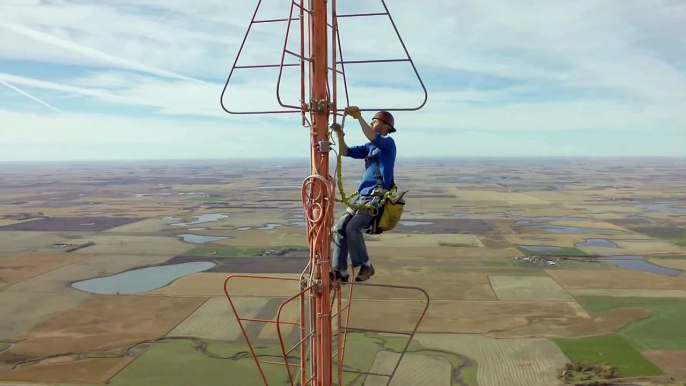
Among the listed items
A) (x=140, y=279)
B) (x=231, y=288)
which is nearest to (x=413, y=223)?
(x=231, y=288)

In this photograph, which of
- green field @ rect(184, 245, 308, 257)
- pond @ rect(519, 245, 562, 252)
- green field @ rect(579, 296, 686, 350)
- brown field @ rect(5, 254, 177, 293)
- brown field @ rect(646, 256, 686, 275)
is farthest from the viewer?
pond @ rect(519, 245, 562, 252)

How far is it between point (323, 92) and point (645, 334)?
26409mm

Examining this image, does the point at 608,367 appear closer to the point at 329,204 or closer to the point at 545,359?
the point at 545,359

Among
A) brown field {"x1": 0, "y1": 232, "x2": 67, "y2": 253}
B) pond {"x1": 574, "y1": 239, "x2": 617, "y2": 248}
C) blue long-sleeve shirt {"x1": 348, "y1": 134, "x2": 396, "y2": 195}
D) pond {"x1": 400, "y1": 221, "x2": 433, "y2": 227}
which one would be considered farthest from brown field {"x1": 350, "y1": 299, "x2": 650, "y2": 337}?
brown field {"x1": 0, "y1": 232, "x2": 67, "y2": 253}

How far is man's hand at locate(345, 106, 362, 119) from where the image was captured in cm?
591

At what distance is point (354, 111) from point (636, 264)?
4305 cm

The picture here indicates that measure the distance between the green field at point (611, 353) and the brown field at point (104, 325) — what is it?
19233 millimetres

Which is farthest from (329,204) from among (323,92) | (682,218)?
(682,218)

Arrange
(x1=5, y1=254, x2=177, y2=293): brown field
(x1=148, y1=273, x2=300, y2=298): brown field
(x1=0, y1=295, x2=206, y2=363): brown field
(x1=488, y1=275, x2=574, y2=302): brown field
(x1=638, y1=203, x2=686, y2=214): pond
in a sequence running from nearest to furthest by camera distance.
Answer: (x1=0, y1=295, x2=206, y2=363): brown field, (x1=488, y1=275, x2=574, y2=302): brown field, (x1=148, y1=273, x2=300, y2=298): brown field, (x1=5, y1=254, x2=177, y2=293): brown field, (x1=638, y1=203, x2=686, y2=214): pond

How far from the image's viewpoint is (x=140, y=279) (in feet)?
124

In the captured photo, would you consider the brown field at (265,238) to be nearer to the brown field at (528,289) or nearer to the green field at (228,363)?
the brown field at (528,289)

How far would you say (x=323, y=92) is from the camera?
5.80 metres

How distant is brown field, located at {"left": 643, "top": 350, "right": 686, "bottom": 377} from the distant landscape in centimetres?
9

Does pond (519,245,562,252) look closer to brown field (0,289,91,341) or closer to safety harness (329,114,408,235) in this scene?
brown field (0,289,91,341)
